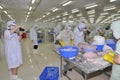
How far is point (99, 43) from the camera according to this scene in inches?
122

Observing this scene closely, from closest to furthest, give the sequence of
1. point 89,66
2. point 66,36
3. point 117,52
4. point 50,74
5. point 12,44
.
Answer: point 117,52 → point 89,66 → point 12,44 → point 50,74 → point 66,36

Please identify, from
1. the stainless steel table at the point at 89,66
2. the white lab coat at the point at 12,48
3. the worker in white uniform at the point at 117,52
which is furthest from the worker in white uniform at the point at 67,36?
the worker in white uniform at the point at 117,52

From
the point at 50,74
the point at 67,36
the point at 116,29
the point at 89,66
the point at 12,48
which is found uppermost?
the point at 116,29

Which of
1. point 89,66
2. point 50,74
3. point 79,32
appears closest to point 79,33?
point 79,32

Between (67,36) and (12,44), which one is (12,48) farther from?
(67,36)

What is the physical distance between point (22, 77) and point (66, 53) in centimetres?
133

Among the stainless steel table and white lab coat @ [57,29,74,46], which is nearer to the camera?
the stainless steel table

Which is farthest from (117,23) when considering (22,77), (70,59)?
(22,77)

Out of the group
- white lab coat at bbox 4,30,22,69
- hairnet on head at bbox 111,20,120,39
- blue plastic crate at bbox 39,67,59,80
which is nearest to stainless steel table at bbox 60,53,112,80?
hairnet on head at bbox 111,20,120,39

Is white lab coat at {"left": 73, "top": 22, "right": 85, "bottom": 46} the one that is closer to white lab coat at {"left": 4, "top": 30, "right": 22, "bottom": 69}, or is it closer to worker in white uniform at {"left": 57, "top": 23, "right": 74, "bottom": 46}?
worker in white uniform at {"left": 57, "top": 23, "right": 74, "bottom": 46}

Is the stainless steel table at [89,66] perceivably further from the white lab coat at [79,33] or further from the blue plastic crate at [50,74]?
the white lab coat at [79,33]

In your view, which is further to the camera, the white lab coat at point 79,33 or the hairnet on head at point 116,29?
the white lab coat at point 79,33

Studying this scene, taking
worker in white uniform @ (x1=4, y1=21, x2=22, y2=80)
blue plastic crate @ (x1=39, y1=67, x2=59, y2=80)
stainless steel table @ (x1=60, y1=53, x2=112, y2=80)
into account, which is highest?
worker in white uniform @ (x1=4, y1=21, x2=22, y2=80)

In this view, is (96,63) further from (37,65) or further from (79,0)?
(79,0)
